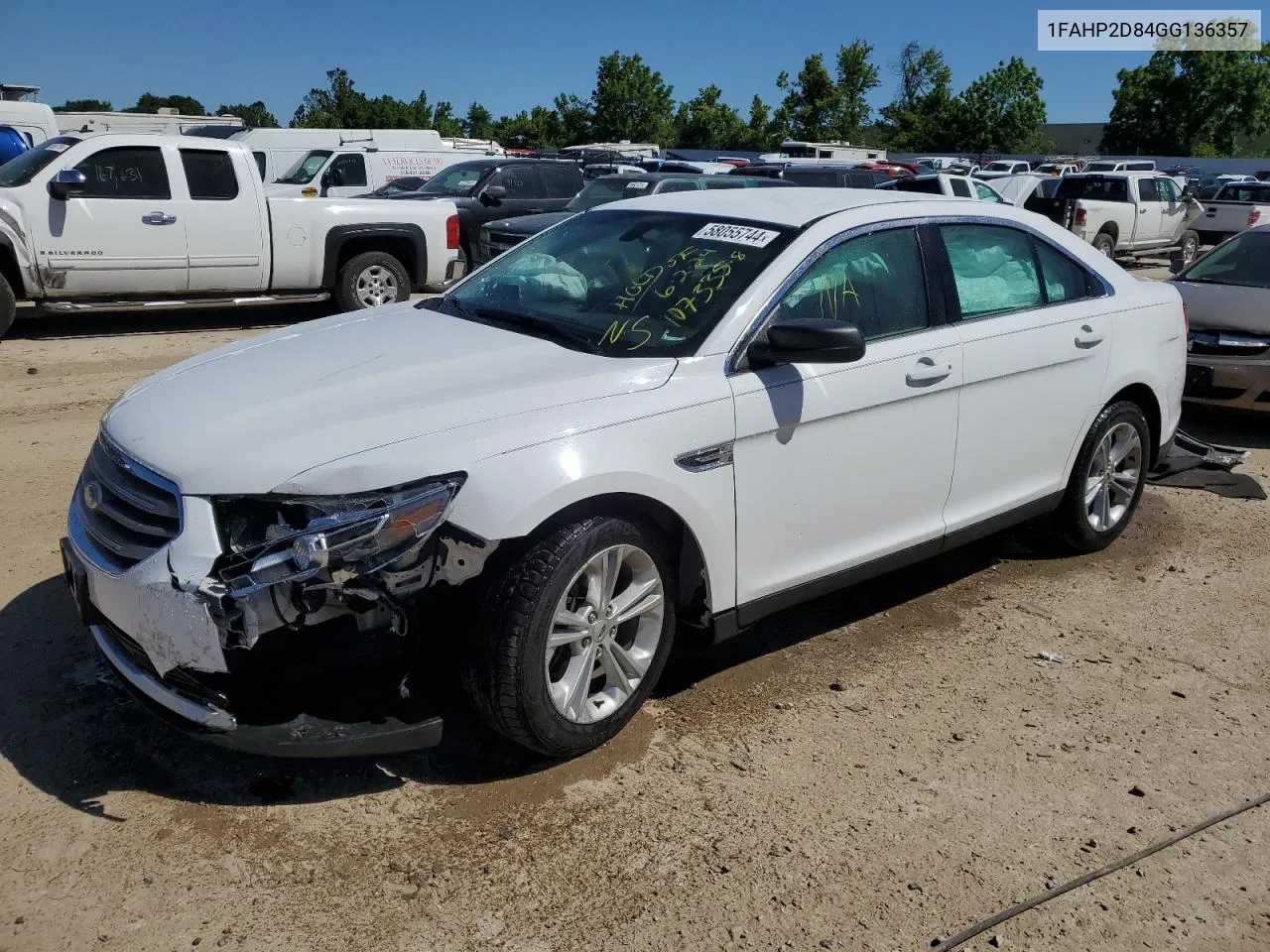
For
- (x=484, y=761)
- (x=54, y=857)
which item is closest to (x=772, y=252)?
(x=484, y=761)

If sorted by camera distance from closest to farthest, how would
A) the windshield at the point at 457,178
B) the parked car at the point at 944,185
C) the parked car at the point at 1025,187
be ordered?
1. the windshield at the point at 457,178
2. the parked car at the point at 944,185
3. the parked car at the point at 1025,187

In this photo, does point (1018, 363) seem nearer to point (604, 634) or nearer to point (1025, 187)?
point (604, 634)

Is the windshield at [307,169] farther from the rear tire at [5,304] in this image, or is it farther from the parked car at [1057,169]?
the parked car at [1057,169]

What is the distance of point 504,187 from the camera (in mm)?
15875

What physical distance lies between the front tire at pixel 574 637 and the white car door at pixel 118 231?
8.60 meters

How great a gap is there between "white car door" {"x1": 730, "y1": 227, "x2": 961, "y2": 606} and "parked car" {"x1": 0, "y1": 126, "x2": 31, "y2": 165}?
15.5 meters

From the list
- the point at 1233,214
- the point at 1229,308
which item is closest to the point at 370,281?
the point at 1229,308

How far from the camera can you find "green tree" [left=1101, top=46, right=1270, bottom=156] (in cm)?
6025

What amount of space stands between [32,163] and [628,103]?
60374mm

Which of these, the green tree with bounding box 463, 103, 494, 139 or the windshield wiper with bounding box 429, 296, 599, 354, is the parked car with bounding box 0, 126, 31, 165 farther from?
the green tree with bounding box 463, 103, 494, 139

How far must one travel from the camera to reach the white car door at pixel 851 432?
3738mm

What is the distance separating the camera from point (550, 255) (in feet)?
15.2

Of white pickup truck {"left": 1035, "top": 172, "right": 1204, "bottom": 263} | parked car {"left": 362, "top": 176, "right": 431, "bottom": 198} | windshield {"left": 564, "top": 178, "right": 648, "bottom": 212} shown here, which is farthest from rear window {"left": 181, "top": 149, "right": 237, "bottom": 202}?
white pickup truck {"left": 1035, "top": 172, "right": 1204, "bottom": 263}

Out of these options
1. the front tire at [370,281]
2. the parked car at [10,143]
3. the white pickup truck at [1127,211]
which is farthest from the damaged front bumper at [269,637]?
the white pickup truck at [1127,211]
